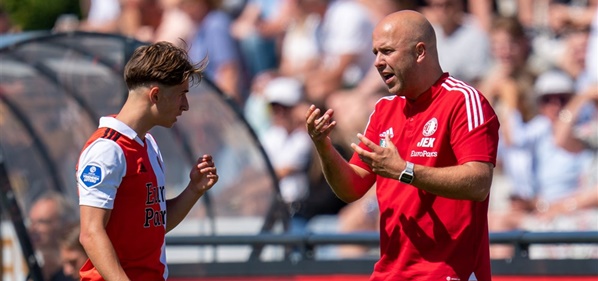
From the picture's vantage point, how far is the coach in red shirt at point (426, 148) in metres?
5.11

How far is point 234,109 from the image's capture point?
920cm

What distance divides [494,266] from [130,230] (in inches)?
124

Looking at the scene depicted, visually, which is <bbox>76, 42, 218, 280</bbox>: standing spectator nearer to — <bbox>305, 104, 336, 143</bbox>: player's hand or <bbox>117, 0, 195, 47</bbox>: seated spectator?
<bbox>305, 104, 336, 143</bbox>: player's hand

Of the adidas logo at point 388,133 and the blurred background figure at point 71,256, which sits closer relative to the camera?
the adidas logo at point 388,133

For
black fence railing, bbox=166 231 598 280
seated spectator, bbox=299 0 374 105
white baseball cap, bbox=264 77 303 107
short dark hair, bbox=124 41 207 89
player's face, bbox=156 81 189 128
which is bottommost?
black fence railing, bbox=166 231 598 280

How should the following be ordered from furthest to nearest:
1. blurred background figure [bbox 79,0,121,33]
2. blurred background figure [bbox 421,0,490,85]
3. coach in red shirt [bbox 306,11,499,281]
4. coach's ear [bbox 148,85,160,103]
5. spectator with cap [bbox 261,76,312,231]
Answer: blurred background figure [bbox 79,0,121,33] < spectator with cap [bbox 261,76,312,231] < blurred background figure [bbox 421,0,490,85] < coach in red shirt [bbox 306,11,499,281] < coach's ear [bbox 148,85,160,103]

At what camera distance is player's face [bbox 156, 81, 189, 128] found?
5.03 metres

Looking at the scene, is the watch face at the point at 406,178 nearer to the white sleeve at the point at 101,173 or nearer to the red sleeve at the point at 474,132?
the red sleeve at the point at 474,132

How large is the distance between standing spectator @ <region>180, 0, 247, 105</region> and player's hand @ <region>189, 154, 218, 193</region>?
6.98 metres

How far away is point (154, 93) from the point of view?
500 centimetres

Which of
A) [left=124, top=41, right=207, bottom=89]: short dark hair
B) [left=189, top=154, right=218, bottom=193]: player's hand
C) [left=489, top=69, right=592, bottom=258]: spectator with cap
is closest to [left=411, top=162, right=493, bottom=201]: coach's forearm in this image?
[left=189, top=154, right=218, bottom=193]: player's hand

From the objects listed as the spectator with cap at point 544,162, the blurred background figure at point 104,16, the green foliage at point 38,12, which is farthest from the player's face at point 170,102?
the green foliage at point 38,12

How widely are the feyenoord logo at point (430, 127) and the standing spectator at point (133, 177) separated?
1121 millimetres

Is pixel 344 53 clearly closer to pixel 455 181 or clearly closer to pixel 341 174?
pixel 341 174
